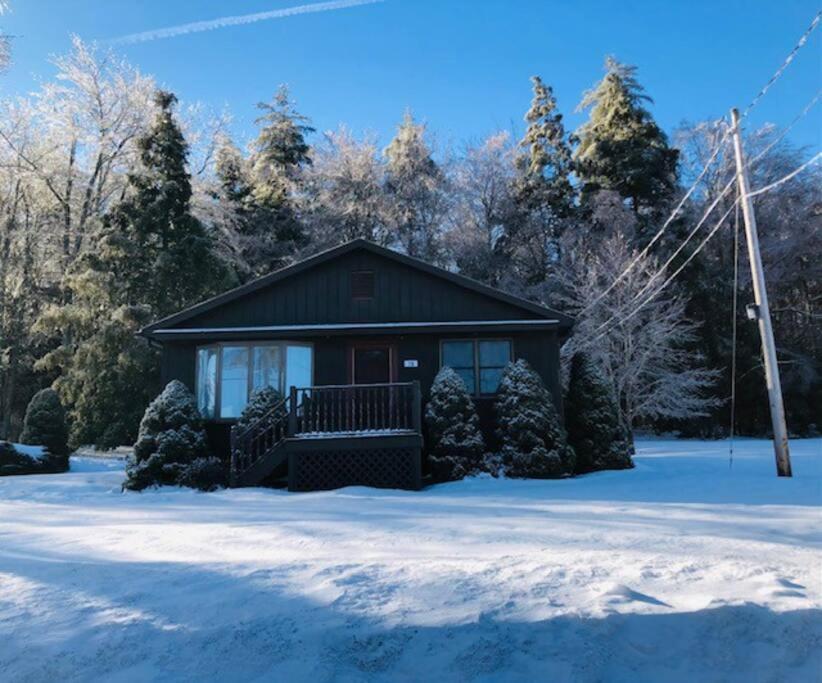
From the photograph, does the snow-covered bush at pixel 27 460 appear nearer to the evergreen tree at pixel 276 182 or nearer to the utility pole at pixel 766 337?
the evergreen tree at pixel 276 182

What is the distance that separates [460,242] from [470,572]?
78.0ft

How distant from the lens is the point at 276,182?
1148 inches

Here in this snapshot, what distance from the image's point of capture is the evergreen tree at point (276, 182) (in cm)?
2706

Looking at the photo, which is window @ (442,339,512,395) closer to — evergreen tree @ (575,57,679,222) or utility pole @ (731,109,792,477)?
utility pole @ (731,109,792,477)

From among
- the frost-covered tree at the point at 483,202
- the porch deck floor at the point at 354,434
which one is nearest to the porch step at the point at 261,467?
→ the porch deck floor at the point at 354,434

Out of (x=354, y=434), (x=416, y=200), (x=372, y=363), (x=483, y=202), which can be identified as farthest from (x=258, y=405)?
(x=483, y=202)

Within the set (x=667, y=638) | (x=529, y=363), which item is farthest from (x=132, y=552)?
(x=529, y=363)

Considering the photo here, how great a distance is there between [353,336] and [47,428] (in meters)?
9.36

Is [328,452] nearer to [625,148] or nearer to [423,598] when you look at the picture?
[423,598]

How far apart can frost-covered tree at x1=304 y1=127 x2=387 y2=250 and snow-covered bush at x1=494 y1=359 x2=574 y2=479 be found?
55.9 ft

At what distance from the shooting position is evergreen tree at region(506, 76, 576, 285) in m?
27.3

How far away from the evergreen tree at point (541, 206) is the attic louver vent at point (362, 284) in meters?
14.8

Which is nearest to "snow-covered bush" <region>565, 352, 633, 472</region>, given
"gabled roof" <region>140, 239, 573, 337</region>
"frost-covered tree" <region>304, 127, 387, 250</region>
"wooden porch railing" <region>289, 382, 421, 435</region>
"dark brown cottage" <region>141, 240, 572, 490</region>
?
"dark brown cottage" <region>141, 240, 572, 490</region>

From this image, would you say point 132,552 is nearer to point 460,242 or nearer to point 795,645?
point 795,645
